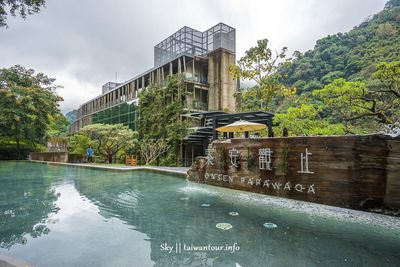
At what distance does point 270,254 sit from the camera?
2.22 m

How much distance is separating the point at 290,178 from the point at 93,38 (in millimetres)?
14970

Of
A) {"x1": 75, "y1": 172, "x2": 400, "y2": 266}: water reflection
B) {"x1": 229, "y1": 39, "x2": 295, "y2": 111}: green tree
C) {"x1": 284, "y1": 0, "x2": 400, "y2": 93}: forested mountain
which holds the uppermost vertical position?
{"x1": 284, "y1": 0, "x2": 400, "y2": 93}: forested mountain

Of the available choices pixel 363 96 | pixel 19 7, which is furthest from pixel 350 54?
pixel 19 7

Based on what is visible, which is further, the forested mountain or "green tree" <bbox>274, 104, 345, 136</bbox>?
the forested mountain

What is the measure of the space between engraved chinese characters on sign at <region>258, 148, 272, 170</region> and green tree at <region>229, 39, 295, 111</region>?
10133mm

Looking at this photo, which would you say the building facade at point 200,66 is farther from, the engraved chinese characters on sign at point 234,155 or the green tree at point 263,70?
the engraved chinese characters on sign at point 234,155

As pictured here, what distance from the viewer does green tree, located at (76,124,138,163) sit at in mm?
15273

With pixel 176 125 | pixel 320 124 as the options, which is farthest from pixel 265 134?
pixel 176 125

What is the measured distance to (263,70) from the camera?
12.5 meters

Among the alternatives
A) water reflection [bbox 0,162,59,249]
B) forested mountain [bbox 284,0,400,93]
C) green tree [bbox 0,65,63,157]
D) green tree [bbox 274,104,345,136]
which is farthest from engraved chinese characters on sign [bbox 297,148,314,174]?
green tree [bbox 0,65,63,157]

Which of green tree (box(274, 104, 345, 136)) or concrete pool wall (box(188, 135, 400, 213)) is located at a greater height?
green tree (box(274, 104, 345, 136))

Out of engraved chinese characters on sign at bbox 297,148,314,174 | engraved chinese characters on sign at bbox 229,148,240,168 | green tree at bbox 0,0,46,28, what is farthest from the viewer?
green tree at bbox 0,0,46,28

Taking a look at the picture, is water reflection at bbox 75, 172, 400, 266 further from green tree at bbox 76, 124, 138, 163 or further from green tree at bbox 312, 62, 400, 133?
green tree at bbox 76, 124, 138, 163

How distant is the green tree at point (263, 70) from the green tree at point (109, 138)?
881cm
